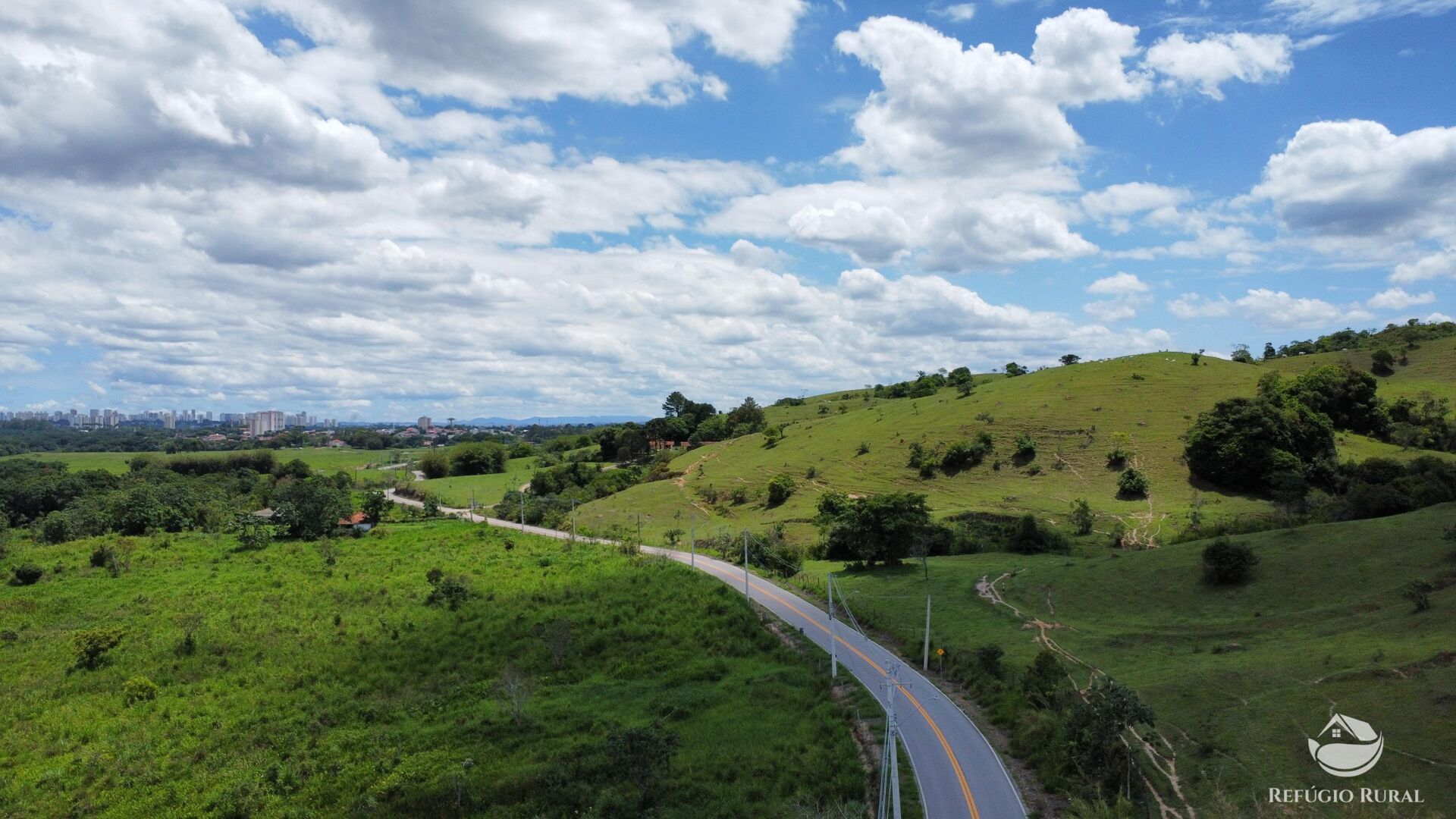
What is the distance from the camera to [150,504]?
273 ft

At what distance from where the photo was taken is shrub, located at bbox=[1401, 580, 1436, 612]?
30.0 m

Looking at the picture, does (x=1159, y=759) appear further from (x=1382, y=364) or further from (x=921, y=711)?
(x=1382, y=364)

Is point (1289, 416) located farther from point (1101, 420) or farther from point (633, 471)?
point (633, 471)

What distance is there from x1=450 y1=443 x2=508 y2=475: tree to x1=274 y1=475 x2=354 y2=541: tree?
73.9 metres

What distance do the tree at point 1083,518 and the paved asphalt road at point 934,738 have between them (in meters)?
29.5

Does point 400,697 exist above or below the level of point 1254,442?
below

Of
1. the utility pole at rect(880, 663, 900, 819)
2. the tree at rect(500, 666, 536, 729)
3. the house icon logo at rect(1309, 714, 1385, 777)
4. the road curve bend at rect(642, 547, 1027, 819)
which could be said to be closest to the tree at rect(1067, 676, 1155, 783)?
the road curve bend at rect(642, 547, 1027, 819)

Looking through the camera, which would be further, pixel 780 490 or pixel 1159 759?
pixel 780 490

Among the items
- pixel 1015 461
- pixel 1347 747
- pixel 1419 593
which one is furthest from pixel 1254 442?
pixel 1347 747

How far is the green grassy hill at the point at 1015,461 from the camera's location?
76.4m

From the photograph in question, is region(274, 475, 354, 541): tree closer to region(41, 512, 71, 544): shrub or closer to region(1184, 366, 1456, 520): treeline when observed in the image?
region(41, 512, 71, 544): shrub

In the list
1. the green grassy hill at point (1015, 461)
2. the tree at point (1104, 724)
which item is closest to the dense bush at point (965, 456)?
the green grassy hill at point (1015, 461)

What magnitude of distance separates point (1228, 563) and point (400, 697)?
44.0m

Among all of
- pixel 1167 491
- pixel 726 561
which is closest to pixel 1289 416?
pixel 1167 491
